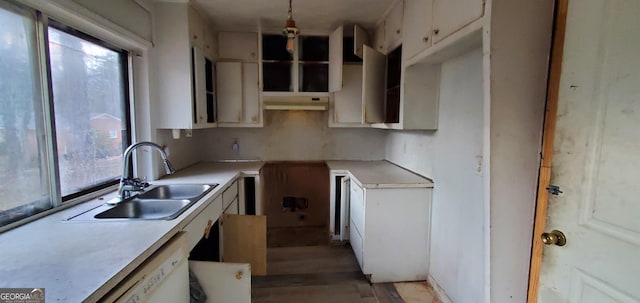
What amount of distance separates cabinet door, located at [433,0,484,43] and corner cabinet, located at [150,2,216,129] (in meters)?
1.87

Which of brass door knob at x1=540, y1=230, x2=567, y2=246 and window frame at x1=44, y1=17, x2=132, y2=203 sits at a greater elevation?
window frame at x1=44, y1=17, x2=132, y2=203

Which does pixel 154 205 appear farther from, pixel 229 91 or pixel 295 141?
pixel 295 141

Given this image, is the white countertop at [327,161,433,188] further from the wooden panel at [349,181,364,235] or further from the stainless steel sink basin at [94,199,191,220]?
the stainless steel sink basin at [94,199,191,220]

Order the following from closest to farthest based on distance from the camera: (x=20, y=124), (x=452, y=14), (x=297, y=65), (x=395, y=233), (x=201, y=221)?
(x=20, y=124) < (x=452, y=14) < (x=201, y=221) < (x=395, y=233) < (x=297, y=65)

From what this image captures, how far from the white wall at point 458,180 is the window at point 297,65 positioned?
1.38 metres

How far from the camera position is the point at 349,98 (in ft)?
10.2

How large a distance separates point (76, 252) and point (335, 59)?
2401mm

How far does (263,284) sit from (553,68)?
2.30m

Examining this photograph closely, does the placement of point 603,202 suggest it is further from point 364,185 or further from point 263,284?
point 263,284

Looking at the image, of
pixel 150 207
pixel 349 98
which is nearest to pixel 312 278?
pixel 150 207

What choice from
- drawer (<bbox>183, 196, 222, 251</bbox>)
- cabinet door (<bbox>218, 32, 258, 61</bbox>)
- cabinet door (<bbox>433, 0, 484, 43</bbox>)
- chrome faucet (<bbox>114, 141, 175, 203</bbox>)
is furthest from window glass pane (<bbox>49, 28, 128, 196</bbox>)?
cabinet door (<bbox>433, 0, 484, 43</bbox>)

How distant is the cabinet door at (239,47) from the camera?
3023 millimetres

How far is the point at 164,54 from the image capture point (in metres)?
2.28

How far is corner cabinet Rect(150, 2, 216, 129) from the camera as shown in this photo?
2.25 m
